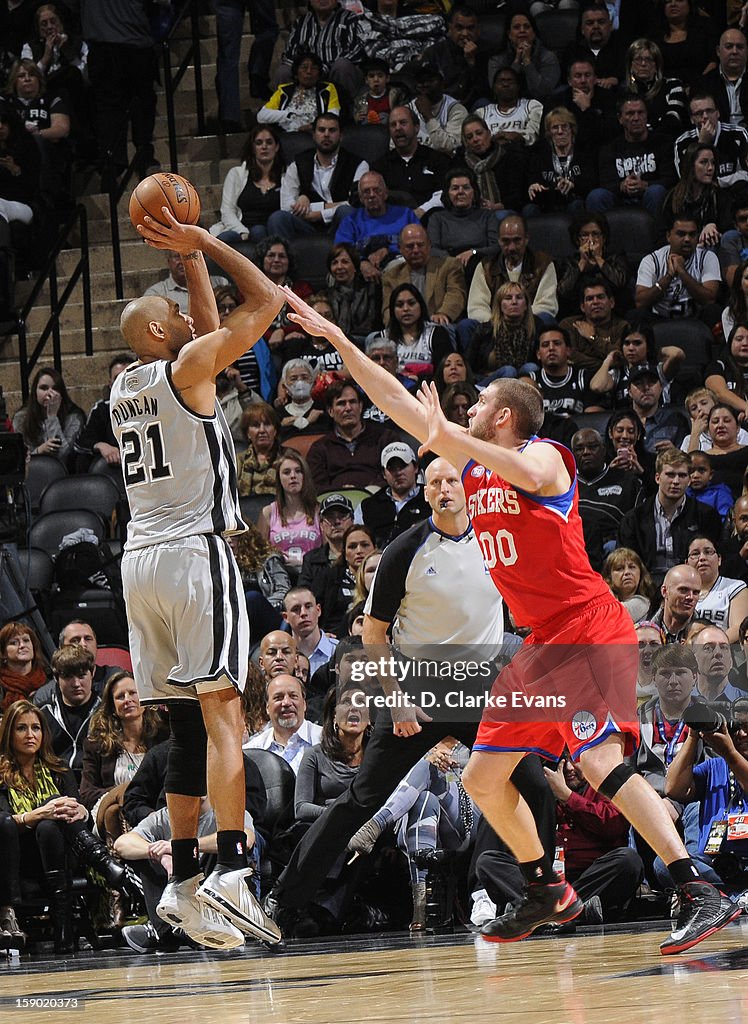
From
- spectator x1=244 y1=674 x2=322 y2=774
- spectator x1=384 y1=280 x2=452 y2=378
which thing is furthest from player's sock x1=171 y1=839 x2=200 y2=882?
spectator x1=384 y1=280 x2=452 y2=378

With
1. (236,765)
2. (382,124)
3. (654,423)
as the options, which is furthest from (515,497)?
(382,124)

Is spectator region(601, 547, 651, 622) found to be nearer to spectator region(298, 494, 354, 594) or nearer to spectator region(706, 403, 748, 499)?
spectator region(706, 403, 748, 499)

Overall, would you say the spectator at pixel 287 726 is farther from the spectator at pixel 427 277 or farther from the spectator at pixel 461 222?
the spectator at pixel 461 222

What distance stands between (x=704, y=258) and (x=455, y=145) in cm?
272

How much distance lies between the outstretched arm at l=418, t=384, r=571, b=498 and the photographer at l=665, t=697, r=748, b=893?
248 centimetres

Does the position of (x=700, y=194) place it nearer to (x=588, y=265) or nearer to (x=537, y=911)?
(x=588, y=265)

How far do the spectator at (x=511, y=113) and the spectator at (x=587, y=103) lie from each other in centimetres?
19

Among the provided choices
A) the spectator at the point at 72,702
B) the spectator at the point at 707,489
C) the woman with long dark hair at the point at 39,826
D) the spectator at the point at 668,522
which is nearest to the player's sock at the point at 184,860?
the woman with long dark hair at the point at 39,826

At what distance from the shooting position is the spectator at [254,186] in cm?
1241

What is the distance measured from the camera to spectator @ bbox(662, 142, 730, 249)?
11000mm

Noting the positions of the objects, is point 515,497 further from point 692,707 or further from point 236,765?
point 692,707

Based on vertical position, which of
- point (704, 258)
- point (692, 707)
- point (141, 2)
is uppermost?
point (141, 2)

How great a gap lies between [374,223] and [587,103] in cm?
198

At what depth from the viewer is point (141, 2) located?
1320cm
